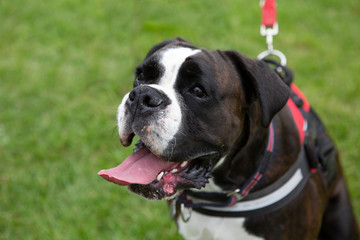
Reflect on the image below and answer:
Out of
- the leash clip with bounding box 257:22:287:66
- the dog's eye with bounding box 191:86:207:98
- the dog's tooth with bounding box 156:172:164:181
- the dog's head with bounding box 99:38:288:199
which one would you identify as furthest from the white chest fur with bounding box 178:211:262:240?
the leash clip with bounding box 257:22:287:66

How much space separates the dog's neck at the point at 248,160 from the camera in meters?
2.09

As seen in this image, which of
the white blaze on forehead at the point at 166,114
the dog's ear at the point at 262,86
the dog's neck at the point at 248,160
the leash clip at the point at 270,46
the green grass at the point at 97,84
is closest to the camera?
the white blaze on forehead at the point at 166,114

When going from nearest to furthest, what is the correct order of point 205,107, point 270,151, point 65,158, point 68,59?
point 205,107 → point 270,151 → point 65,158 → point 68,59

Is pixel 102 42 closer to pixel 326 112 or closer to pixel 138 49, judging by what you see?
pixel 138 49

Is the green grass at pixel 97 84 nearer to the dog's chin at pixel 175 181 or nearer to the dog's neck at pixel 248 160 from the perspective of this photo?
the dog's chin at pixel 175 181

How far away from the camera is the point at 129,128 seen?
1934 mm

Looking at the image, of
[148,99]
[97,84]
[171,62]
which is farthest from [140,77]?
[97,84]

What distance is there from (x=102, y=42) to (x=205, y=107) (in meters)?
3.46

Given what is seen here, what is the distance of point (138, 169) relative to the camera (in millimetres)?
1975

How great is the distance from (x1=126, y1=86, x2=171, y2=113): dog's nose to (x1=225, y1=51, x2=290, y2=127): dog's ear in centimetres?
43

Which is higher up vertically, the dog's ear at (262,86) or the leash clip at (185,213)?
the dog's ear at (262,86)

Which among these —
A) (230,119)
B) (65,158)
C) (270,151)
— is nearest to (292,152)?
(270,151)

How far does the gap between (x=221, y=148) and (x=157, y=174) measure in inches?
12.6

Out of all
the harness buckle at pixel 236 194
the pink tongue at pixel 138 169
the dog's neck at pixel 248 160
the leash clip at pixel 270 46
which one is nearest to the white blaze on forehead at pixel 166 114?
the pink tongue at pixel 138 169
